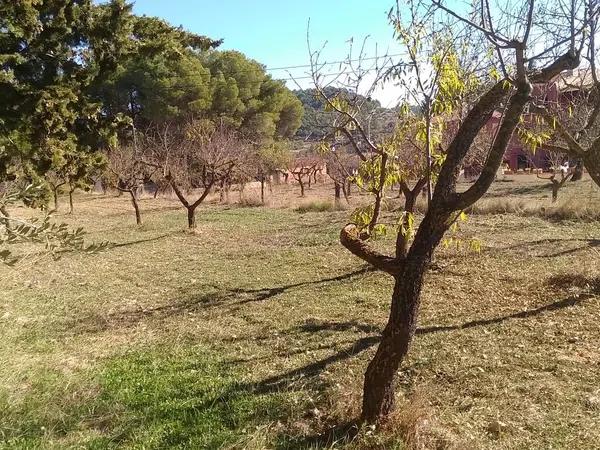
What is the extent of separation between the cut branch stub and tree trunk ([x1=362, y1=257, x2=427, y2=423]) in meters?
0.09

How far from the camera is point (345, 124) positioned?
4.45 metres

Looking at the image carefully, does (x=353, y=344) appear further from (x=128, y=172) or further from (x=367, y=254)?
(x=128, y=172)

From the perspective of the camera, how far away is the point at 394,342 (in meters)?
3.22

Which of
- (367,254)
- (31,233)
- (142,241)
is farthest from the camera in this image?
(142,241)

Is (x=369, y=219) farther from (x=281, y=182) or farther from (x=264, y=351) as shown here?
(x=281, y=182)

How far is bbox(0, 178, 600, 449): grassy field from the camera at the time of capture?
3.43m

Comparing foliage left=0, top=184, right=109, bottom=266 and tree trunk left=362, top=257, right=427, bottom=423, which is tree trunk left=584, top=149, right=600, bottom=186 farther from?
foliage left=0, top=184, right=109, bottom=266

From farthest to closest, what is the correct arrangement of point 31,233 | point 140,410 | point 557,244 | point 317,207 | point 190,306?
point 317,207 → point 557,244 → point 190,306 → point 140,410 → point 31,233

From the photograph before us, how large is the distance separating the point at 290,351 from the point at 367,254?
1.75 meters

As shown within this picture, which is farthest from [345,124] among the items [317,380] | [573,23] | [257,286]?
[257,286]

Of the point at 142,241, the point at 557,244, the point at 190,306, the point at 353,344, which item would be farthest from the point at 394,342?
the point at 142,241

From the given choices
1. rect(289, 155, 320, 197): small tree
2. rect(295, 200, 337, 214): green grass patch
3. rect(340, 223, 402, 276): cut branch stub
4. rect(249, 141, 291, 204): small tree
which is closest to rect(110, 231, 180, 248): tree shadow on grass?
rect(295, 200, 337, 214): green grass patch

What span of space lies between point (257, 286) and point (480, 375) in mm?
4286

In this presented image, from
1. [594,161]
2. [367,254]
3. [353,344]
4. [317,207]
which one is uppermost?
[594,161]
